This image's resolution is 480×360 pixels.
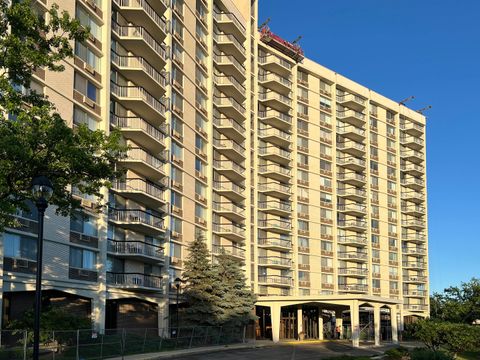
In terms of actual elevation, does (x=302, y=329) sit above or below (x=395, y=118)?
below

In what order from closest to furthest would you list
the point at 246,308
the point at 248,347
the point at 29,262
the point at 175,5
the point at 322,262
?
the point at 29,262, the point at 248,347, the point at 246,308, the point at 175,5, the point at 322,262

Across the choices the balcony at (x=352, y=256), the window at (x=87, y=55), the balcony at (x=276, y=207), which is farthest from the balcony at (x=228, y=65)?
the balcony at (x=352, y=256)

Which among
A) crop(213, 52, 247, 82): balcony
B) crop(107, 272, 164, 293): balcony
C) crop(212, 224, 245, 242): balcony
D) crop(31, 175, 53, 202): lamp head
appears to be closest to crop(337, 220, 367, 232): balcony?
crop(212, 224, 245, 242): balcony

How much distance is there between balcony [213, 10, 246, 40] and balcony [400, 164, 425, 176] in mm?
45046

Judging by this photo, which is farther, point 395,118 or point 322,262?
point 395,118

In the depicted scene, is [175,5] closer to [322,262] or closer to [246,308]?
[246,308]

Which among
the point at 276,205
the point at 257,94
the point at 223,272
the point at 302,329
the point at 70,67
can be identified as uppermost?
the point at 257,94

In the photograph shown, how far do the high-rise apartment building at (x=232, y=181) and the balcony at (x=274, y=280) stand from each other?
197 millimetres

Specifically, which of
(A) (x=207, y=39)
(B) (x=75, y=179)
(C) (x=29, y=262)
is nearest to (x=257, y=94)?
(A) (x=207, y=39)

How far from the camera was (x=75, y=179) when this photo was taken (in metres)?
22.0

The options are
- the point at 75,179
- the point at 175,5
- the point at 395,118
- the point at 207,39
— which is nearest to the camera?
the point at 75,179

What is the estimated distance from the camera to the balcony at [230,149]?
69938 millimetres

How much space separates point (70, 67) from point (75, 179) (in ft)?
76.7

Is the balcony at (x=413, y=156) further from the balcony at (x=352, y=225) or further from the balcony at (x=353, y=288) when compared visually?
the balcony at (x=353, y=288)
